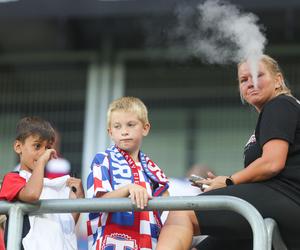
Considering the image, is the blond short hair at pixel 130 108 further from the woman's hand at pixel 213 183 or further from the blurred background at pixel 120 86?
the blurred background at pixel 120 86

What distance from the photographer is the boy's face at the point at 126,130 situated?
4.93 metres

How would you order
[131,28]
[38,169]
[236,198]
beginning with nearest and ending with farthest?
[236,198] → [38,169] → [131,28]

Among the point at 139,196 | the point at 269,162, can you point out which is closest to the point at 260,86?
the point at 269,162

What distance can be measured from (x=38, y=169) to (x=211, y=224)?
0.79 metres

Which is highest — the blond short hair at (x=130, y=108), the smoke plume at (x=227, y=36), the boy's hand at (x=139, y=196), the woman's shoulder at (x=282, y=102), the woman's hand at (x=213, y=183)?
the smoke plume at (x=227, y=36)

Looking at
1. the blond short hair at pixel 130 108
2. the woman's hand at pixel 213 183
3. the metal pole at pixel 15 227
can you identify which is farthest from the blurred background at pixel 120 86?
the metal pole at pixel 15 227

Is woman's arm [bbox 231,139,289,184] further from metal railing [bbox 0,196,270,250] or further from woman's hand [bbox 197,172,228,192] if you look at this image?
metal railing [bbox 0,196,270,250]

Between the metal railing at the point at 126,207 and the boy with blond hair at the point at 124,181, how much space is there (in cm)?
9

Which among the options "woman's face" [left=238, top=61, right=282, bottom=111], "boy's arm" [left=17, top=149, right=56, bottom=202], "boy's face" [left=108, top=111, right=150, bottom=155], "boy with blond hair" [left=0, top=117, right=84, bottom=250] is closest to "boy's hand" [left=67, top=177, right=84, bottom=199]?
"boy with blond hair" [left=0, top=117, right=84, bottom=250]

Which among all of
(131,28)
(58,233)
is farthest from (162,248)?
(131,28)

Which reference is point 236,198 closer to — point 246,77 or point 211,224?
point 211,224

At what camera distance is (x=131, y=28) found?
34.8ft

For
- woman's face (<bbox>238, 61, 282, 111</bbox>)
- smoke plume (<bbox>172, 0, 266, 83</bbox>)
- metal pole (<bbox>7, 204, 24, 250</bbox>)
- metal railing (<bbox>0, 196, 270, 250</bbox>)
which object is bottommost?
metal pole (<bbox>7, 204, 24, 250</bbox>)

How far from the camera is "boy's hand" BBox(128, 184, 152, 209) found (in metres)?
4.40
